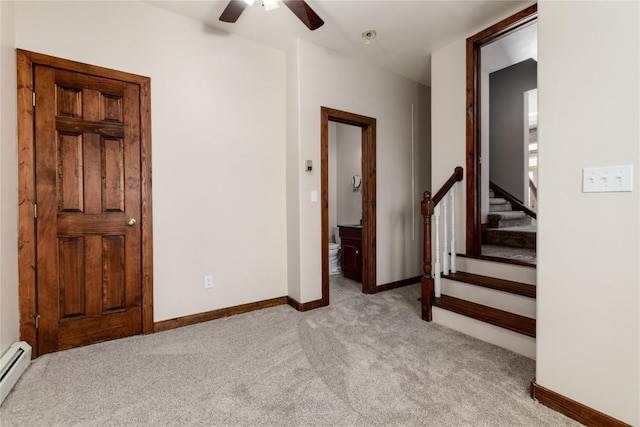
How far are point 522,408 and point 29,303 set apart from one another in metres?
3.10

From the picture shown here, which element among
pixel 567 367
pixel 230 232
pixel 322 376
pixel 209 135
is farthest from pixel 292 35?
pixel 567 367

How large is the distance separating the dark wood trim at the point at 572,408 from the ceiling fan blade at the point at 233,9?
294cm

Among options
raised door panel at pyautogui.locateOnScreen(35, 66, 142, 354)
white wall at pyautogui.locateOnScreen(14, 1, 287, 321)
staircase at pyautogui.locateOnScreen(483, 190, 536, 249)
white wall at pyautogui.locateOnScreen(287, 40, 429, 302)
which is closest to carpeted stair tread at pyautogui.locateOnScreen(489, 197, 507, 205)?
staircase at pyautogui.locateOnScreen(483, 190, 536, 249)

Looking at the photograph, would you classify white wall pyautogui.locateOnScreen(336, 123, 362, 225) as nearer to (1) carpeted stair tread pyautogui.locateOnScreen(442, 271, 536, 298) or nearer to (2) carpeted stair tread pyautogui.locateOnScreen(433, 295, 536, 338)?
(1) carpeted stair tread pyautogui.locateOnScreen(442, 271, 536, 298)

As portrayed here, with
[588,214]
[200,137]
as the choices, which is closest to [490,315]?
[588,214]

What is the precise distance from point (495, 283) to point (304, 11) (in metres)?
2.60

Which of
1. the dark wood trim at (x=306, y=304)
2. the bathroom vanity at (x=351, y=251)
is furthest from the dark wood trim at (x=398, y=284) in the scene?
the dark wood trim at (x=306, y=304)

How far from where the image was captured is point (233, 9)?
2131 millimetres

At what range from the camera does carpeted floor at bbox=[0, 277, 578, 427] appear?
148cm

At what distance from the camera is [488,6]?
8.18 ft

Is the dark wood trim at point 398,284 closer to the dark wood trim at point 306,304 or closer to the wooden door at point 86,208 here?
the dark wood trim at point 306,304

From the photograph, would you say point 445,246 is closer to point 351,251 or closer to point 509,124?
point 351,251

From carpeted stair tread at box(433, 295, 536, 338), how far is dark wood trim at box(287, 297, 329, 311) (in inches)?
43.8

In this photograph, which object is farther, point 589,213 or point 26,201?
point 26,201
